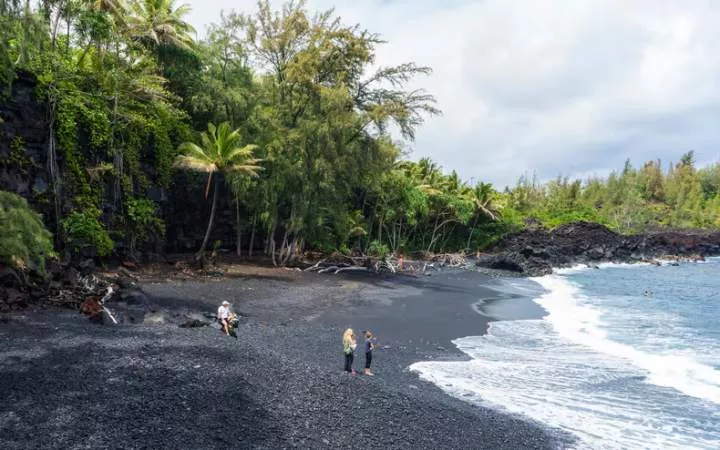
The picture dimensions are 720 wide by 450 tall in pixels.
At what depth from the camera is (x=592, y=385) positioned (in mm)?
11727

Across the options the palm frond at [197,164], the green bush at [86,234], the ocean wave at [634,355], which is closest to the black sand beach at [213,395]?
the ocean wave at [634,355]

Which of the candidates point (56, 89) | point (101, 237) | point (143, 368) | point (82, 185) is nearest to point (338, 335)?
point (143, 368)

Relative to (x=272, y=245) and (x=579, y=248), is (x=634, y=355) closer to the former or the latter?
(x=272, y=245)

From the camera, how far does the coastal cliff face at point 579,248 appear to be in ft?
144

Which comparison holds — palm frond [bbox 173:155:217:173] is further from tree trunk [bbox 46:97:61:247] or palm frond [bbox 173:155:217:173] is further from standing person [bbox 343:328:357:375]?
standing person [bbox 343:328:357:375]

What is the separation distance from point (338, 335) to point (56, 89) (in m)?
14.5

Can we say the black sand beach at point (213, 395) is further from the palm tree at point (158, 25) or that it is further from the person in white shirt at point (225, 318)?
the palm tree at point (158, 25)

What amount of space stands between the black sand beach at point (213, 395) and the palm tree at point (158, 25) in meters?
17.6

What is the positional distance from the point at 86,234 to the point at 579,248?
180 feet

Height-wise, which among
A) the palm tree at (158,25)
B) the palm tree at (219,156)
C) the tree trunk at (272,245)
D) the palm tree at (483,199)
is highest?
the palm tree at (158,25)

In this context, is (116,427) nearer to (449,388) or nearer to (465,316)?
(449,388)

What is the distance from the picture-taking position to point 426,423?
8461 millimetres

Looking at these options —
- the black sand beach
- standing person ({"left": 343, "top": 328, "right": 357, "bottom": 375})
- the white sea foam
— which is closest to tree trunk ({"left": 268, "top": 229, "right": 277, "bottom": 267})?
the black sand beach

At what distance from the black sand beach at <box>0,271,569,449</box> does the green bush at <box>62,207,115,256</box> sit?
6.79 meters
